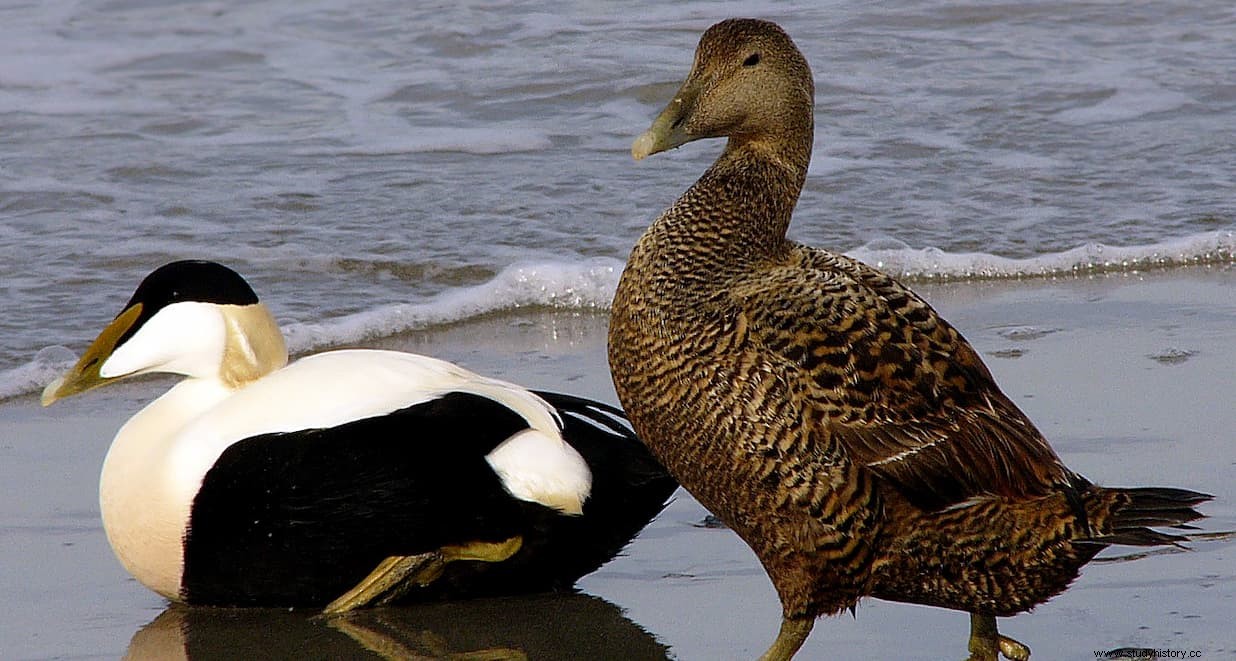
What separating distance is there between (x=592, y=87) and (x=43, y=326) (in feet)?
12.8

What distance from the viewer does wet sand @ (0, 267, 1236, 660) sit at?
12.7 feet

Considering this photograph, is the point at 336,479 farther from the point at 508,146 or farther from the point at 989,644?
the point at 508,146

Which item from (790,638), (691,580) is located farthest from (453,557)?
(790,638)

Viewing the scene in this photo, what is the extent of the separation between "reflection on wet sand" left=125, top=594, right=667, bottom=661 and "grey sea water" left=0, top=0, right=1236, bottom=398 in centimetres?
190

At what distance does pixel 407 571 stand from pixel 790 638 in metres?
0.95

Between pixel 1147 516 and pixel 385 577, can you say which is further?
pixel 385 577

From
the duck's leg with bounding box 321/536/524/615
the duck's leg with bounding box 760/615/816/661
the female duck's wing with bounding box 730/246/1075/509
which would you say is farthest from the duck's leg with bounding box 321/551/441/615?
the female duck's wing with bounding box 730/246/1075/509

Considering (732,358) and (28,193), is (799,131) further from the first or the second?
(28,193)

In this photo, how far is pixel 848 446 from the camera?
3371 millimetres

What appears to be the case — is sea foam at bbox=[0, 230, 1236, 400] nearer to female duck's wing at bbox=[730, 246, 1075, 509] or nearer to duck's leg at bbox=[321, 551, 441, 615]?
duck's leg at bbox=[321, 551, 441, 615]

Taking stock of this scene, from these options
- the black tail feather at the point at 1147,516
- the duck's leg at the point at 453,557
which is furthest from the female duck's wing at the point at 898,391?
the duck's leg at the point at 453,557

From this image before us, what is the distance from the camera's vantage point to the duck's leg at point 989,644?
3664mm

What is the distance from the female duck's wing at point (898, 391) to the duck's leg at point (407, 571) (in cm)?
91

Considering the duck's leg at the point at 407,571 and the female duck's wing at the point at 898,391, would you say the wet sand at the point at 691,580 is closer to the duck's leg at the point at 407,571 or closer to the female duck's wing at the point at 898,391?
the duck's leg at the point at 407,571
